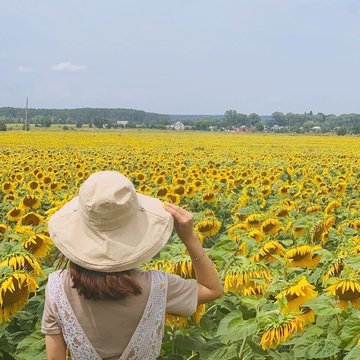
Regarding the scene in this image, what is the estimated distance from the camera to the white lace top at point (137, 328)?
82.4 inches

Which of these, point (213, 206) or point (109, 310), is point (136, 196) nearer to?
point (109, 310)

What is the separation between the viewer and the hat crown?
1.97m

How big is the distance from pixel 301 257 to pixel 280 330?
1.17 m

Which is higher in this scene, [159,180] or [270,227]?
[270,227]

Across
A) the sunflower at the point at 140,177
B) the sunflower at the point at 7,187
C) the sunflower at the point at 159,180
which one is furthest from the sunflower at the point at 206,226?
the sunflower at the point at 140,177

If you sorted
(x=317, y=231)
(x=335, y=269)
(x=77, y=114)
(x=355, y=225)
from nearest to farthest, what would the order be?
(x=335, y=269) < (x=317, y=231) < (x=355, y=225) < (x=77, y=114)

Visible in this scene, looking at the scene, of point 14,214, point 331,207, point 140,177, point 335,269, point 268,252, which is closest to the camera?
point 335,269

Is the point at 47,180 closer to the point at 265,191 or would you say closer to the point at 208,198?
the point at 208,198

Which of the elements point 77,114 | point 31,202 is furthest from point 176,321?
point 77,114

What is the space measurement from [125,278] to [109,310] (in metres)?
0.12

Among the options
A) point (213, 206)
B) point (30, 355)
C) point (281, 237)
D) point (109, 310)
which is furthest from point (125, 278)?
point (213, 206)

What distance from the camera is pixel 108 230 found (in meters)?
2.00

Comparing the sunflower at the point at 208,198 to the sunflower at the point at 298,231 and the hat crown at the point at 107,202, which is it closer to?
the sunflower at the point at 298,231

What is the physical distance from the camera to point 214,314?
9.37 feet
